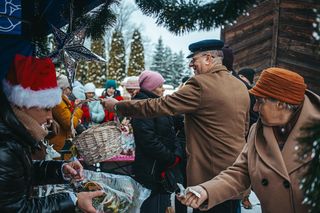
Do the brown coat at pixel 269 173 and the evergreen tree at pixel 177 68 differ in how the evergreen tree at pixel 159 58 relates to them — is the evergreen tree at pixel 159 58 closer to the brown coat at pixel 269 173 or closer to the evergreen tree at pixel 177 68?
the evergreen tree at pixel 177 68

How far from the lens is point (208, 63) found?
3453 mm

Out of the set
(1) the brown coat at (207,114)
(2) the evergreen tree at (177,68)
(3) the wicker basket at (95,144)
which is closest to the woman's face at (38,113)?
(3) the wicker basket at (95,144)

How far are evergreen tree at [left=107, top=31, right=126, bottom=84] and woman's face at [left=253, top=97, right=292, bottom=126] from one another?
27581 millimetres

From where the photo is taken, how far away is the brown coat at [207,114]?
3258 mm

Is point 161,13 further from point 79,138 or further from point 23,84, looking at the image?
point 79,138

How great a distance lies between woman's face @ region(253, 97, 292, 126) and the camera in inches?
83.0

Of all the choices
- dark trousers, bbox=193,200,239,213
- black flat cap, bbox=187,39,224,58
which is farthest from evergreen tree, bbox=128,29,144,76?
dark trousers, bbox=193,200,239,213

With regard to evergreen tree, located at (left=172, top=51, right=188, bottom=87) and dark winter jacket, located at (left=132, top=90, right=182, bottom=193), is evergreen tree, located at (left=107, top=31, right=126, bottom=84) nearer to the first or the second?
evergreen tree, located at (left=172, top=51, right=188, bottom=87)

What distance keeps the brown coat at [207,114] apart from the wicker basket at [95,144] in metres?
0.30

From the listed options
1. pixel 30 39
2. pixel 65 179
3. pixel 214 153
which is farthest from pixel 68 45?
pixel 214 153

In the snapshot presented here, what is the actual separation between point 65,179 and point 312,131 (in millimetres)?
2006

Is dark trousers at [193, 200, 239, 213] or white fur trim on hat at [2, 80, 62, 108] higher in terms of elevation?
white fur trim on hat at [2, 80, 62, 108]

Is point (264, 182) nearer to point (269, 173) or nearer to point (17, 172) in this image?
point (269, 173)

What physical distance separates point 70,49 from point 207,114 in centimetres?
128
